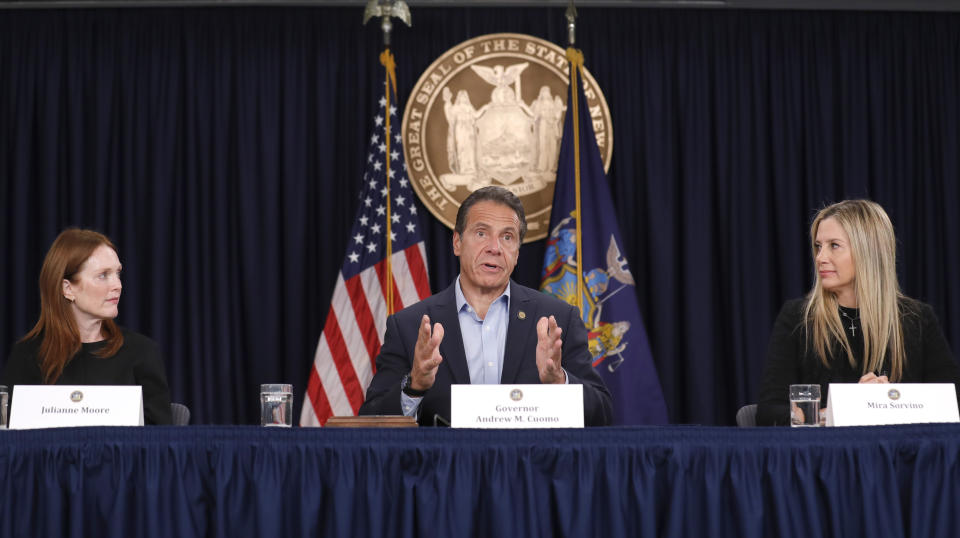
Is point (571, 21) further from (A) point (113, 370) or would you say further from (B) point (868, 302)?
(A) point (113, 370)

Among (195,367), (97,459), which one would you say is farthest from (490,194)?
(195,367)

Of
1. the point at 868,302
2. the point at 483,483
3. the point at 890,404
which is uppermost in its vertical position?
the point at 868,302

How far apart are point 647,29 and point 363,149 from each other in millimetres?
1690

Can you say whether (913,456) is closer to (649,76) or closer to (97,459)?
(97,459)

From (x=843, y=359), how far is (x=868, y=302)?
19cm

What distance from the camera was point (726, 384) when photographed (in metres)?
5.29

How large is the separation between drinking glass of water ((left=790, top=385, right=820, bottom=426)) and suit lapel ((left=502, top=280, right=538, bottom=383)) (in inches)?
33.6

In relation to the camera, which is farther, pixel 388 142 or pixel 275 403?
pixel 388 142

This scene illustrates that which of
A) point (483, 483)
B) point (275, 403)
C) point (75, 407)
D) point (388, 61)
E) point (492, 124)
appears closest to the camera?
point (483, 483)

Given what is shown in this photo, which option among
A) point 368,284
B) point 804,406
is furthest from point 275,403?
point 368,284

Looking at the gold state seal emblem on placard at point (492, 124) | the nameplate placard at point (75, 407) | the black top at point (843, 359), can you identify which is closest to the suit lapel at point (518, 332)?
the black top at point (843, 359)

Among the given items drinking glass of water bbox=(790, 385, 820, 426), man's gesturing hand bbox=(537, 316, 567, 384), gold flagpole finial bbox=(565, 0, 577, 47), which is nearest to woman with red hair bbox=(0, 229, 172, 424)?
man's gesturing hand bbox=(537, 316, 567, 384)

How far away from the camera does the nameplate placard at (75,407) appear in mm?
2441

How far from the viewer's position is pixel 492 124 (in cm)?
517
